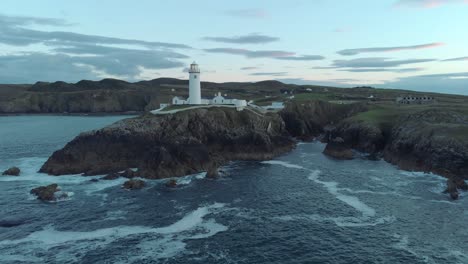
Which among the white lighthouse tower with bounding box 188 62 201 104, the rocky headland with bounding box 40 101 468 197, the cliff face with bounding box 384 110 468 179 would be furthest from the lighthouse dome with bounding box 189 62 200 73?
the cliff face with bounding box 384 110 468 179

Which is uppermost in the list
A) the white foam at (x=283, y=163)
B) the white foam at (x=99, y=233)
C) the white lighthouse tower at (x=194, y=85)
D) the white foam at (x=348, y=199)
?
the white lighthouse tower at (x=194, y=85)

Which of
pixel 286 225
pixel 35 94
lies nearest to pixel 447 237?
pixel 286 225

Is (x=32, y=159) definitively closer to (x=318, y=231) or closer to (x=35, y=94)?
(x=318, y=231)

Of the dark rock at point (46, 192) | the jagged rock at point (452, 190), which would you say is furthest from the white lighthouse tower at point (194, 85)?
the jagged rock at point (452, 190)

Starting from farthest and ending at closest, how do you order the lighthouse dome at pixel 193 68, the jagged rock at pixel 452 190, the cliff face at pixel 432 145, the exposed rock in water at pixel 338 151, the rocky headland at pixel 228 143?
1. the lighthouse dome at pixel 193 68
2. the exposed rock in water at pixel 338 151
3. the rocky headland at pixel 228 143
4. the cliff face at pixel 432 145
5. the jagged rock at pixel 452 190

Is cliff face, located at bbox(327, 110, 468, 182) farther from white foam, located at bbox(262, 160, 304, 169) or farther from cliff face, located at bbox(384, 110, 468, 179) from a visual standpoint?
white foam, located at bbox(262, 160, 304, 169)

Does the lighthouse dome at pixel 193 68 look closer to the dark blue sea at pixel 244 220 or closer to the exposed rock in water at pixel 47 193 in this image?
the dark blue sea at pixel 244 220
